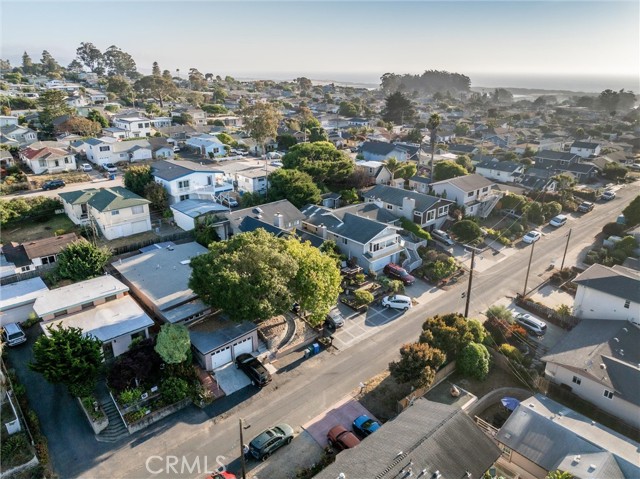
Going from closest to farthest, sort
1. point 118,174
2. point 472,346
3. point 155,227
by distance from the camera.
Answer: point 472,346 → point 155,227 → point 118,174

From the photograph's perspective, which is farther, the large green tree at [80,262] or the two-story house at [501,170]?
the two-story house at [501,170]

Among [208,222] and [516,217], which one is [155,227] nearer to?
[208,222]

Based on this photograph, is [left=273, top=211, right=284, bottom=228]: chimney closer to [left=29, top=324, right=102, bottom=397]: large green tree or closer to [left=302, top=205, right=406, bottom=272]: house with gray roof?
[left=302, top=205, right=406, bottom=272]: house with gray roof

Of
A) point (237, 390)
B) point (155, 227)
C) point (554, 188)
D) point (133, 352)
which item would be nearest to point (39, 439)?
point (133, 352)

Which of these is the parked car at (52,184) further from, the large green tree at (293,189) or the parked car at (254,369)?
the parked car at (254,369)

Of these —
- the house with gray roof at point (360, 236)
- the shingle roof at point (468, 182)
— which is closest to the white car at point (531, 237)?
the shingle roof at point (468, 182)

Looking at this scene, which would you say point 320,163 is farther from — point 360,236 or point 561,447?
point 561,447
